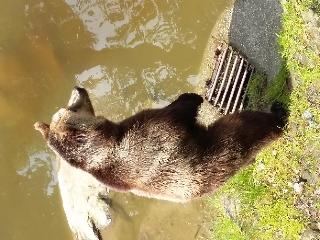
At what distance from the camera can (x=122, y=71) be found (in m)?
10.5

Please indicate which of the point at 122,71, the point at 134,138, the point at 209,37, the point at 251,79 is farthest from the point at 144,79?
the point at 134,138

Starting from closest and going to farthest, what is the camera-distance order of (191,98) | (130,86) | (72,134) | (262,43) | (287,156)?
1. (72,134)
2. (191,98)
3. (287,156)
4. (262,43)
5. (130,86)

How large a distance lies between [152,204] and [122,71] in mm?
2207

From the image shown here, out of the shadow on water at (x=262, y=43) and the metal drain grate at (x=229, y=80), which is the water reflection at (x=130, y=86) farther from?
the shadow on water at (x=262, y=43)

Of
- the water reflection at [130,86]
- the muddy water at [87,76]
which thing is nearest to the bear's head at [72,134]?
the water reflection at [130,86]

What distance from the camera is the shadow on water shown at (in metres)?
8.61

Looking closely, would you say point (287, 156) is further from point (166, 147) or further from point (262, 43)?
point (166, 147)

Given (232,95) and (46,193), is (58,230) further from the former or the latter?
(232,95)

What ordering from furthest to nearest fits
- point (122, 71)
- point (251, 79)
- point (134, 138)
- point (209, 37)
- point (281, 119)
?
1. point (122, 71)
2. point (209, 37)
3. point (251, 79)
4. point (281, 119)
5. point (134, 138)

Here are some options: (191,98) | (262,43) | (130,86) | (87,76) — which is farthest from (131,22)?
(191,98)

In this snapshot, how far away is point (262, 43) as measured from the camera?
9055 mm

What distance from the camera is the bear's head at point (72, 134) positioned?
8094mm

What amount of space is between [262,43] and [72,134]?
2965 mm

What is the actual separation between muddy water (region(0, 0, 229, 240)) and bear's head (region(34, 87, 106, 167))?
224 cm
